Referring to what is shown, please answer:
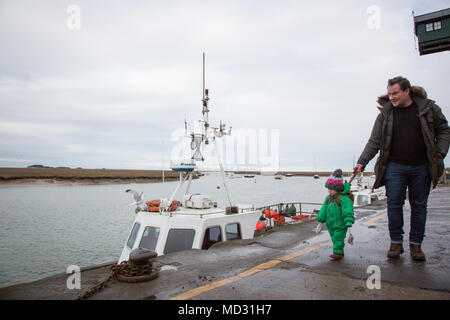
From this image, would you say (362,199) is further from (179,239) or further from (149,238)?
(149,238)

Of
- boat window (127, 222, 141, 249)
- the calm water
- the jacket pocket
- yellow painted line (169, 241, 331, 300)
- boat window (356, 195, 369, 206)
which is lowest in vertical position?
the calm water

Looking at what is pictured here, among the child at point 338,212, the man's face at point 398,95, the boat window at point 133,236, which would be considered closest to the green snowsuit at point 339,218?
the child at point 338,212

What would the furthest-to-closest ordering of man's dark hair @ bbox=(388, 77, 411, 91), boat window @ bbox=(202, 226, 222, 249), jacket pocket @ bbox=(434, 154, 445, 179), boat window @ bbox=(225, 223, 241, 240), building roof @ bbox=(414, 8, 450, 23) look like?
1. building roof @ bbox=(414, 8, 450, 23)
2. boat window @ bbox=(225, 223, 241, 240)
3. boat window @ bbox=(202, 226, 222, 249)
4. man's dark hair @ bbox=(388, 77, 411, 91)
5. jacket pocket @ bbox=(434, 154, 445, 179)

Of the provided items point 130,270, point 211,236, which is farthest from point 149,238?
point 130,270

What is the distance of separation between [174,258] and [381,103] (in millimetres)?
4536

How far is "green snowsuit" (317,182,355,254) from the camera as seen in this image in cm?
478

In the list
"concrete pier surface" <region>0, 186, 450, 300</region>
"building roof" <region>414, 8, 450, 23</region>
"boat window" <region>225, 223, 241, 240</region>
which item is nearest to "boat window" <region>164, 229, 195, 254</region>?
"boat window" <region>225, 223, 241, 240</region>

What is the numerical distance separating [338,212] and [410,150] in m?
1.43

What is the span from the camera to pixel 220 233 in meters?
9.76

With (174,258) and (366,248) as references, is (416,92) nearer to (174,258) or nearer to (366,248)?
(366,248)

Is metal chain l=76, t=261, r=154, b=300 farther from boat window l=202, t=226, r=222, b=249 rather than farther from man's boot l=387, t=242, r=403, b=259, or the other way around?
boat window l=202, t=226, r=222, b=249

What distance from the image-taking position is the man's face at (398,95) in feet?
14.5

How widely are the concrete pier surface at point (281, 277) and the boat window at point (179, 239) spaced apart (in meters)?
3.17

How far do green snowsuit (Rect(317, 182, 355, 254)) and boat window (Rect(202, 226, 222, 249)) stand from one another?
4976mm
